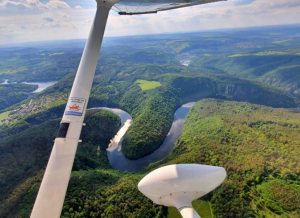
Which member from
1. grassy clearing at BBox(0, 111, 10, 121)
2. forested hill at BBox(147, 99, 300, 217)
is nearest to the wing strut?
forested hill at BBox(147, 99, 300, 217)

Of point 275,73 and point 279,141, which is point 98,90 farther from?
point 275,73

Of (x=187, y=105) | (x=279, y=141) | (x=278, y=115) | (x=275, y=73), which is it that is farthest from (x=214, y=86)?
(x=279, y=141)

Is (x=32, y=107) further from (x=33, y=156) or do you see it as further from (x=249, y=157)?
(x=249, y=157)

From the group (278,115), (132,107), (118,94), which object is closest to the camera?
(278,115)

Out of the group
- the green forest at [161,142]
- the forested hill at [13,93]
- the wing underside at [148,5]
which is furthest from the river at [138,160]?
the forested hill at [13,93]

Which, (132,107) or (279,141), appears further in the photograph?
(132,107)

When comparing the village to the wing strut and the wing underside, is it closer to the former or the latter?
the wing underside

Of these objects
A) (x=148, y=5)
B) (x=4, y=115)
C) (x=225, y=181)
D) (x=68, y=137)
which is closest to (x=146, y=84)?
(x=4, y=115)
